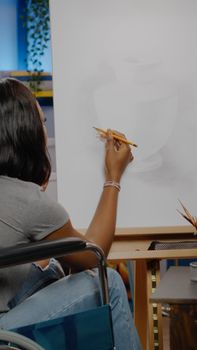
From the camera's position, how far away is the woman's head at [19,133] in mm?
1211

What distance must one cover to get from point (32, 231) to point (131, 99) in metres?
0.73

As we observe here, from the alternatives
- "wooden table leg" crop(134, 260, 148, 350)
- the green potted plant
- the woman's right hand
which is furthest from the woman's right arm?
the green potted plant

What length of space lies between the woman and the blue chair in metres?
0.04

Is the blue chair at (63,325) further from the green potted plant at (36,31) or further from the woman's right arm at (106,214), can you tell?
the green potted plant at (36,31)

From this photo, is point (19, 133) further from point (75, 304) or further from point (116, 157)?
point (116, 157)

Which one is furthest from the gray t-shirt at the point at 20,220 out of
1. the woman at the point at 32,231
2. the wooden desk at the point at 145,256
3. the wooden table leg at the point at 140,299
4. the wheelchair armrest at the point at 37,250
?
the wooden table leg at the point at 140,299

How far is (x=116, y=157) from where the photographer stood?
5.47 ft

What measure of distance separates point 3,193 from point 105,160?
590 millimetres

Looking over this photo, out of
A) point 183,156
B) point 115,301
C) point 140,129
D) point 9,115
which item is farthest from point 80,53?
point 115,301

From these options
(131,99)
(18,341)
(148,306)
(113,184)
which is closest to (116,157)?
(113,184)

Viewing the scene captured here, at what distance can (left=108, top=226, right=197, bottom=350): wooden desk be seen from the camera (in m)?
1.57

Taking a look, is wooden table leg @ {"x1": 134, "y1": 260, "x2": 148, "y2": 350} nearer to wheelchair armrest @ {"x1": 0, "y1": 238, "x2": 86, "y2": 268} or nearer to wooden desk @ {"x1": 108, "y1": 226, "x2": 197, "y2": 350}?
wooden desk @ {"x1": 108, "y1": 226, "x2": 197, "y2": 350}

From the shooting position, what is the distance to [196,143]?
171cm

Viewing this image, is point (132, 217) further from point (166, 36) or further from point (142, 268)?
point (166, 36)
